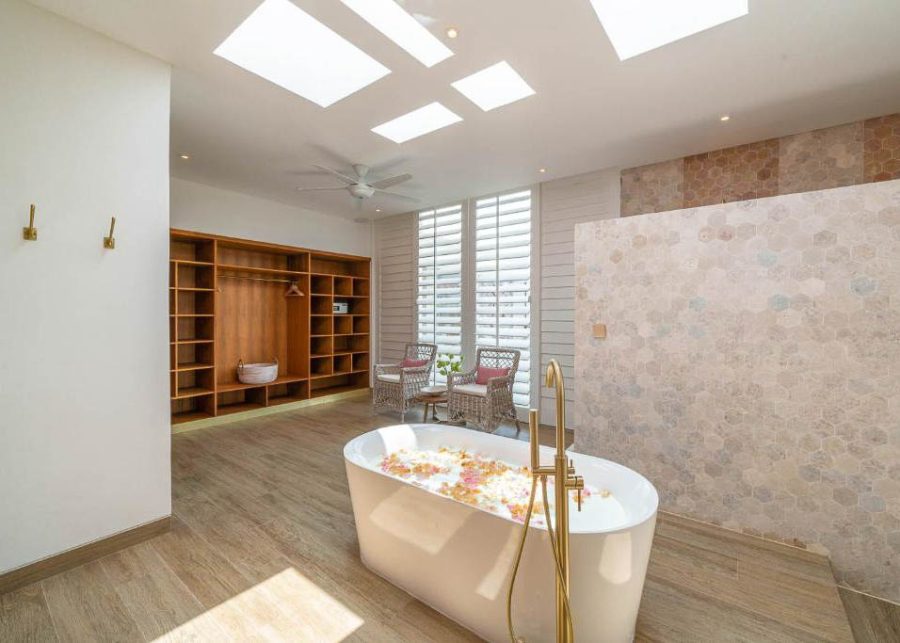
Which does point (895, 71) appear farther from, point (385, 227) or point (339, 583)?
point (385, 227)

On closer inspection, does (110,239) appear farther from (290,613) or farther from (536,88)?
(536,88)

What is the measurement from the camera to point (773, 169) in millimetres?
3484

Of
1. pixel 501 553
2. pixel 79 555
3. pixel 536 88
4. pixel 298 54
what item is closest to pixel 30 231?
pixel 79 555

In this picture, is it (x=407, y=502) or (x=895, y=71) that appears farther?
(x=895, y=71)

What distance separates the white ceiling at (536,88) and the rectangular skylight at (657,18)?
0.06 m

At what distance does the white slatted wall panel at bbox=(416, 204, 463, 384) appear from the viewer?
18.0 ft

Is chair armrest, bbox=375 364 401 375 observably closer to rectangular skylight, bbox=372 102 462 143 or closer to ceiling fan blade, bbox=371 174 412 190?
ceiling fan blade, bbox=371 174 412 190

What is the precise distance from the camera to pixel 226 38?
227cm

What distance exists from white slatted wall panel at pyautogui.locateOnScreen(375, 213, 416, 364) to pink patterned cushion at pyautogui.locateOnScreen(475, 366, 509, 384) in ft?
5.51

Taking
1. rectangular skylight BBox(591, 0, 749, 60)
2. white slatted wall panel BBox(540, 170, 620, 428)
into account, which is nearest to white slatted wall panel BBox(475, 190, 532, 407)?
white slatted wall panel BBox(540, 170, 620, 428)

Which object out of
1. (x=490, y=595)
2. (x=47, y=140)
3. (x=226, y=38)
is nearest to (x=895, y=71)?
(x=490, y=595)

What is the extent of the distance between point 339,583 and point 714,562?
6.38ft

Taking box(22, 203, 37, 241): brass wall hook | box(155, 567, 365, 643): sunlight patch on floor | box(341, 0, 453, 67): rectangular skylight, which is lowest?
A: box(155, 567, 365, 643): sunlight patch on floor

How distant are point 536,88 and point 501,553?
9.11 ft
